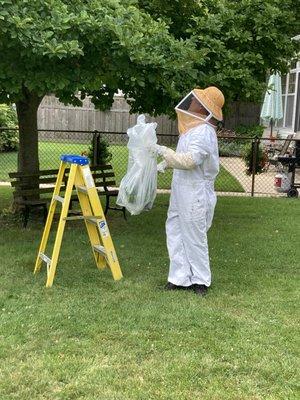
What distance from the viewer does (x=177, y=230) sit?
5086 millimetres

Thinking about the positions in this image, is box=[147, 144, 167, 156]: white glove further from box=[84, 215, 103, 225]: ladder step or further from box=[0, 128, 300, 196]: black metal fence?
box=[0, 128, 300, 196]: black metal fence

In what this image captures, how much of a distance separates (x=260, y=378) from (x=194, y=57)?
3580mm

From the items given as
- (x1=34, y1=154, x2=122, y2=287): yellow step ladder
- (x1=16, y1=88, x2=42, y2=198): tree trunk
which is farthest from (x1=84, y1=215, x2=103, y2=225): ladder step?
(x1=16, y1=88, x2=42, y2=198): tree trunk

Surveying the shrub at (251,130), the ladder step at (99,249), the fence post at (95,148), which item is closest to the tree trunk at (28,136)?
the ladder step at (99,249)

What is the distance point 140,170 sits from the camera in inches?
200

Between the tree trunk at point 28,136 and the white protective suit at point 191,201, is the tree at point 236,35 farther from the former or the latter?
the tree trunk at point 28,136

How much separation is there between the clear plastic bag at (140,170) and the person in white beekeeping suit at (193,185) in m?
0.13

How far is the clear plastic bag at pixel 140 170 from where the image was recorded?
500 cm

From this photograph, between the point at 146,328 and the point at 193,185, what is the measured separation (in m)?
1.32

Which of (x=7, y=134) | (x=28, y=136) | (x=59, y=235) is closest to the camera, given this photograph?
(x=59, y=235)

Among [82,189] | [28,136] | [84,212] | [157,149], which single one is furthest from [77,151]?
[157,149]

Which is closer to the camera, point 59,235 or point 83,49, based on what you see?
point 59,235

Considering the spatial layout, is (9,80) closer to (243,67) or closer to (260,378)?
(243,67)

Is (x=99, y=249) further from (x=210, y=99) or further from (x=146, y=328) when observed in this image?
(x=210, y=99)
